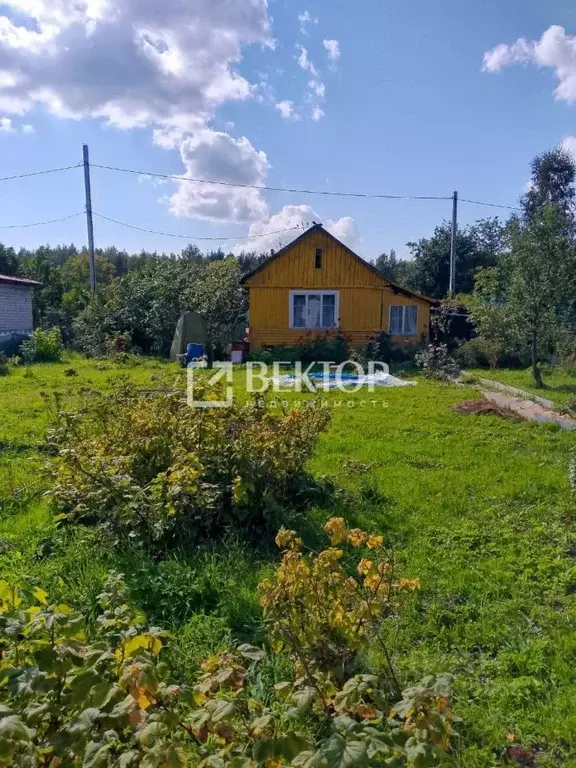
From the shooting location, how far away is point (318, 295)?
18531 millimetres

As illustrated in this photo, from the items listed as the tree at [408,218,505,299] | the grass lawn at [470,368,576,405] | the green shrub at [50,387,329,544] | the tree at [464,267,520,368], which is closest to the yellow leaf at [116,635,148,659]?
the green shrub at [50,387,329,544]

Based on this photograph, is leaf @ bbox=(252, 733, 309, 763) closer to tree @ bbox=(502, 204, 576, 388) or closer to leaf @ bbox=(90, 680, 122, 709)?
leaf @ bbox=(90, 680, 122, 709)

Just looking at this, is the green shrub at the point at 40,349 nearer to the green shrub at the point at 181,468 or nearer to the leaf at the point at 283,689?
the green shrub at the point at 181,468

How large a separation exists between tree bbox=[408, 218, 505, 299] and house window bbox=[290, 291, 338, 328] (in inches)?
477

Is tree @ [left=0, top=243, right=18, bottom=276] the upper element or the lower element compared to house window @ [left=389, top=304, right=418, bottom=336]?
upper

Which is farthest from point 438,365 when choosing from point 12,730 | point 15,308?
point 15,308

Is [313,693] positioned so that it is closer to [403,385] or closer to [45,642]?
[45,642]

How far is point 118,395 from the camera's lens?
546cm

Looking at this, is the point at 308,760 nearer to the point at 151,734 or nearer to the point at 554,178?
the point at 151,734

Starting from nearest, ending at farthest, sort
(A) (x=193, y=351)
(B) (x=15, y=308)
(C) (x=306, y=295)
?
1. (A) (x=193, y=351)
2. (C) (x=306, y=295)
3. (B) (x=15, y=308)

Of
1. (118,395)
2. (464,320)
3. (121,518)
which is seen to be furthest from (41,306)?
(121,518)

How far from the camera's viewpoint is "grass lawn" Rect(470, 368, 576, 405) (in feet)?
36.9

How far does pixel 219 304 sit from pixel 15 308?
25.7ft

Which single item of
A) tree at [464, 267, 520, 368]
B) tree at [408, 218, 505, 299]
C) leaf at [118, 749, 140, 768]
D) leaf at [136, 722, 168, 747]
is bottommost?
leaf at [118, 749, 140, 768]
